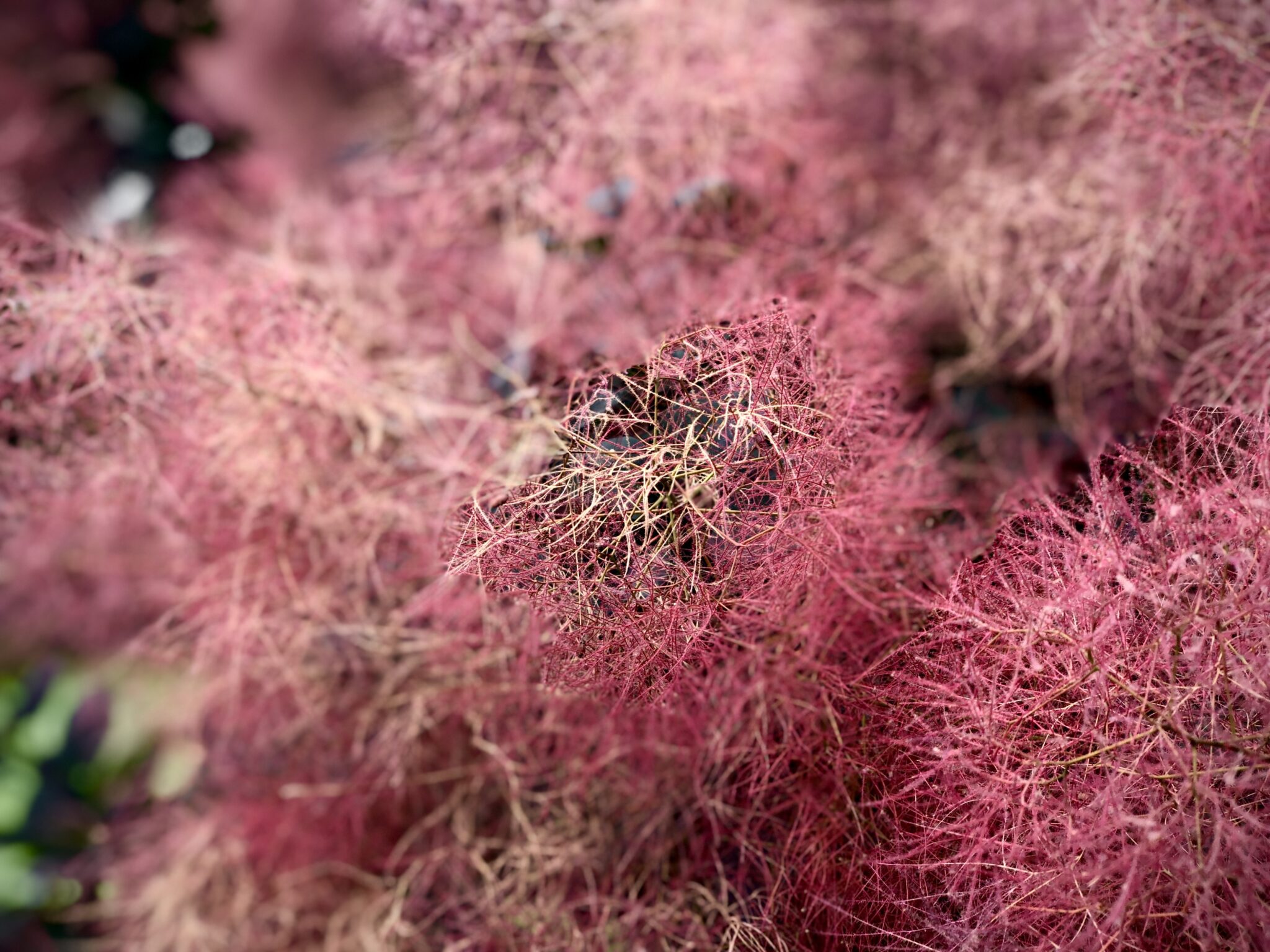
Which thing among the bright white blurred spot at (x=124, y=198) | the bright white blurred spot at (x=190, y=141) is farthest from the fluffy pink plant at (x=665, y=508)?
the bright white blurred spot at (x=190, y=141)

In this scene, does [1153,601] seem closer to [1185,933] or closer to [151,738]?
[1185,933]

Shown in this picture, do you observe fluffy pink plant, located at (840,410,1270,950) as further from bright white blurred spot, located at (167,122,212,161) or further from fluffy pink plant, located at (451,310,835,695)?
bright white blurred spot, located at (167,122,212,161)

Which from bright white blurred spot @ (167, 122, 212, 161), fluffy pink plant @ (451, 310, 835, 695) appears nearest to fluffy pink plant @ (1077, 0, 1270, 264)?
fluffy pink plant @ (451, 310, 835, 695)

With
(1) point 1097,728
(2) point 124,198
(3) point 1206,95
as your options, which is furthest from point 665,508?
(2) point 124,198

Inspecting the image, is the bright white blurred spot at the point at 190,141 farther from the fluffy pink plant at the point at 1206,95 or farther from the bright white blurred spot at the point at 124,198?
the fluffy pink plant at the point at 1206,95

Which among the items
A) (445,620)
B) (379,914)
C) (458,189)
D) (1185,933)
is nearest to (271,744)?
(379,914)

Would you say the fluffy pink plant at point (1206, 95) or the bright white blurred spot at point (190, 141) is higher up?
the fluffy pink plant at point (1206, 95)

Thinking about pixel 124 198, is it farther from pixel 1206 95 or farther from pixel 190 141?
pixel 1206 95
